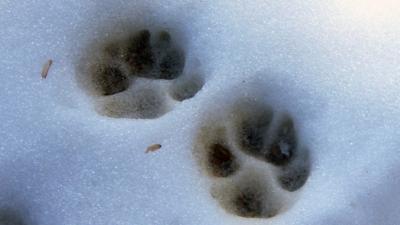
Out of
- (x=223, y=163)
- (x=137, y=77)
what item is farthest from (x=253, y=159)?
(x=137, y=77)

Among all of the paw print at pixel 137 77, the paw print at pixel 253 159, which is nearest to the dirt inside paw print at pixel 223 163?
the paw print at pixel 253 159

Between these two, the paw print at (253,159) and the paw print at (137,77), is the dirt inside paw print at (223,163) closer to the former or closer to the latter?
the paw print at (253,159)

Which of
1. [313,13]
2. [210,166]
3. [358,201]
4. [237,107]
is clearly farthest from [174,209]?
[313,13]

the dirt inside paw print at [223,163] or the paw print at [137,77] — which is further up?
the paw print at [137,77]

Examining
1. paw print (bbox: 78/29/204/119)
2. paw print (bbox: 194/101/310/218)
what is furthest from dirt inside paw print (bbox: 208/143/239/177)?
paw print (bbox: 78/29/204/119)

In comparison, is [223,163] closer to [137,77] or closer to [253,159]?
[253,159]
